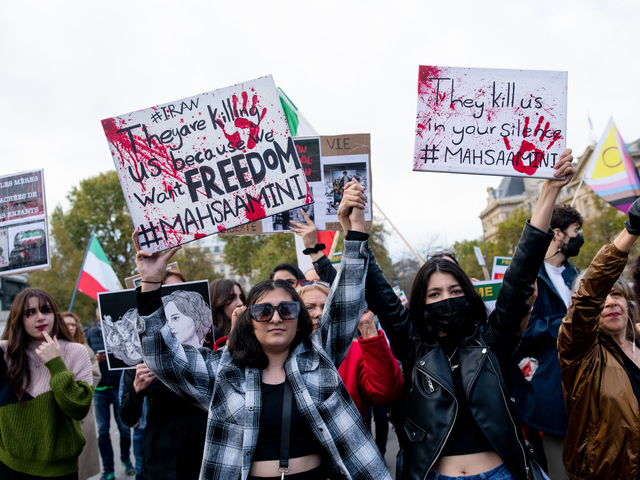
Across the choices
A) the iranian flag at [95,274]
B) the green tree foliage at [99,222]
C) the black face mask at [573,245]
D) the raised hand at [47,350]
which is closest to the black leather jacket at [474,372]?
the black face mask at [573,245]

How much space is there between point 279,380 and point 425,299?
84 centimetres

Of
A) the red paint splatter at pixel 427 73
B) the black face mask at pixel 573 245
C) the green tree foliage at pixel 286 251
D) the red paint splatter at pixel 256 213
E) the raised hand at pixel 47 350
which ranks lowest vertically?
the green tree foliage at pixel 286 251

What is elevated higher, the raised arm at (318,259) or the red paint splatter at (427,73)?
the red paint splatter at (427,73)

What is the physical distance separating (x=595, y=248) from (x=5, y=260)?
3047cm

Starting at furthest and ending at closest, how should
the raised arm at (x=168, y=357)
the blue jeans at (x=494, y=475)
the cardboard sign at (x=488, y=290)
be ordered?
1. the cardboard sign at (x=488, y=290)
2. the raised arm at (x=168, y=357)
3. the blue jeans at (x=494, y=475)

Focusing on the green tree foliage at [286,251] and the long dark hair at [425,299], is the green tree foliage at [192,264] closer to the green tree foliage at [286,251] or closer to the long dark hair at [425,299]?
the green tree foliage at [286,251]

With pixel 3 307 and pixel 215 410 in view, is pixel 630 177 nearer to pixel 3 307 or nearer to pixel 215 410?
pixel 215 410

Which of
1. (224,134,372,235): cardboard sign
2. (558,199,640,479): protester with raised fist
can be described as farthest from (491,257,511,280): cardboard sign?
(558,199,640,479): protester with raised fist

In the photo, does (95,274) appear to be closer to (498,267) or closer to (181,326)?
(181,326)

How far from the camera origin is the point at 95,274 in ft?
24.6

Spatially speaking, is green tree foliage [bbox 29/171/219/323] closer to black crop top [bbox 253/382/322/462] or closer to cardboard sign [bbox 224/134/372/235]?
cardboard sign [bbox 224/134/372/235]

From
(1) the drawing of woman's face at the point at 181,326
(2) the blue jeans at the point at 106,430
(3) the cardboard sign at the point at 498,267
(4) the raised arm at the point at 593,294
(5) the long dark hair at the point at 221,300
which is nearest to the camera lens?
(4) the raised arm at the point at 593,294

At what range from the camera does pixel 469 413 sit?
2.13 metres

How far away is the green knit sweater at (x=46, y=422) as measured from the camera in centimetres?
312
